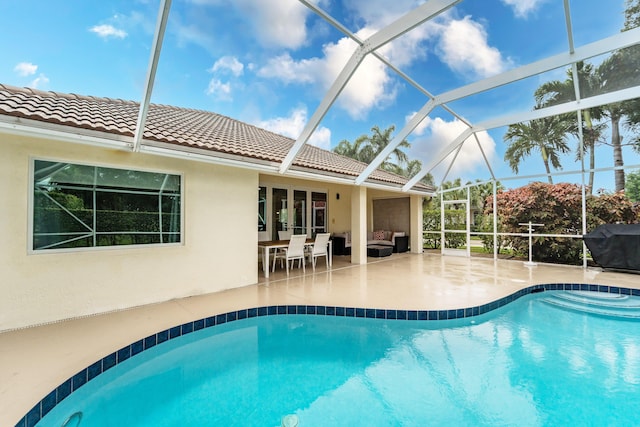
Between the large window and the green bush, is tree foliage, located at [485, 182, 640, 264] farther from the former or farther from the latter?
the large window

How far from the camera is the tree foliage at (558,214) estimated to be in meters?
9.80

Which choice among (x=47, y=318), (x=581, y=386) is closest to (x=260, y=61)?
(x=47, y=318)

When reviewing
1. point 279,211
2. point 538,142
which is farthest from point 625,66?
point 279,211

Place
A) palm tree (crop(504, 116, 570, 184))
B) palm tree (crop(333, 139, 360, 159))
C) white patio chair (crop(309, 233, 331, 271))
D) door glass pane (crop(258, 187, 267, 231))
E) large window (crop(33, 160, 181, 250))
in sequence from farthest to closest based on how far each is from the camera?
palm tree (crop(333, 139, 360, 159)), palm tree (crop(504, 116, 570, 184)), door glass pane (crop(258, 187, 267, 231)), white patio chair (crop(309, 233, 331, 271)), large window (crop(33, 160, 181, 250))

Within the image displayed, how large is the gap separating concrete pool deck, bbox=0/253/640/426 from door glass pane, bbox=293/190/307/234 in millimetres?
1994

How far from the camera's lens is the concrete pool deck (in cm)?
310

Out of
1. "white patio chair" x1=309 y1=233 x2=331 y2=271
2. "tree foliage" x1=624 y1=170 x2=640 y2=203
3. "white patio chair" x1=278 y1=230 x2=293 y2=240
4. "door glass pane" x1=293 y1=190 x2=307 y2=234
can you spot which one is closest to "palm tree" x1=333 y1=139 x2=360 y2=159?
"door glass pane" x1=293 y1=190 x2=307 y2=234

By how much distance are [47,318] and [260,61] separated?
20.9ft

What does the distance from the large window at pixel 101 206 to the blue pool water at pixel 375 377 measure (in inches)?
93.2

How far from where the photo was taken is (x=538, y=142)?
1191 cm

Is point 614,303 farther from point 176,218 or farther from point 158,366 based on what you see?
point 176,218

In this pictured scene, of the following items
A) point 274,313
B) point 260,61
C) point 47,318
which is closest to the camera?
point 47,318

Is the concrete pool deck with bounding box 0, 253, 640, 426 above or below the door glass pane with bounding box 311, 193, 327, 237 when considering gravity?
below

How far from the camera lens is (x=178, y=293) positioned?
583 centimetres
